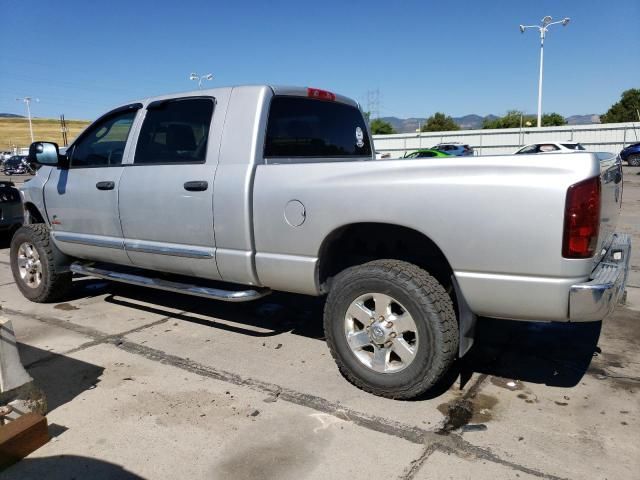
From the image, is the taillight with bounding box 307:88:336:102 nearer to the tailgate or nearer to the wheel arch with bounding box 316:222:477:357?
the wheel arch with bounding box 316:222:477:357

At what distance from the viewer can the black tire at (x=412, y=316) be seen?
3.04 metres

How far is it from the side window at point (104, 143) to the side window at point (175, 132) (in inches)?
10.1

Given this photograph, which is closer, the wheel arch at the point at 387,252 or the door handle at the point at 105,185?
the wheel arch at the point at 387,252

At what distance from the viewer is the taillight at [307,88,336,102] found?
4.38 metres

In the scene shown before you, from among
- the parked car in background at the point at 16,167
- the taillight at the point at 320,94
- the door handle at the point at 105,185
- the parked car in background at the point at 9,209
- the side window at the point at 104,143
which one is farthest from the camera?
the parked car in background at the point at 16,167

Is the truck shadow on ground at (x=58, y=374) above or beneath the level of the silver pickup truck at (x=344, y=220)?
beneath

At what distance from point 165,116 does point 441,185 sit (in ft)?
8.55

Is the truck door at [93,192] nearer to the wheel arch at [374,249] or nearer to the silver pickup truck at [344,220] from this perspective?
the silver pickup truck at [344,220]

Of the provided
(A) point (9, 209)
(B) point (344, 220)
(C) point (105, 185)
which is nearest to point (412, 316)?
(B) point (344, 220)

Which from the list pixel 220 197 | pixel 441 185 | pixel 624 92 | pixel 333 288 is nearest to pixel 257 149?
pixel 220 197

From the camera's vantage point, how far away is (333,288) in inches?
135

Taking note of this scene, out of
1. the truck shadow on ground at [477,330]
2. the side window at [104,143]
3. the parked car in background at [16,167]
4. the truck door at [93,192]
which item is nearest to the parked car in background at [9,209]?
the truck shadow on ground at [477,330]

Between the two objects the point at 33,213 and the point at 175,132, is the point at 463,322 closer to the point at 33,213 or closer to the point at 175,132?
the point at 175,132

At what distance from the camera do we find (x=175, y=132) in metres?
4.33
